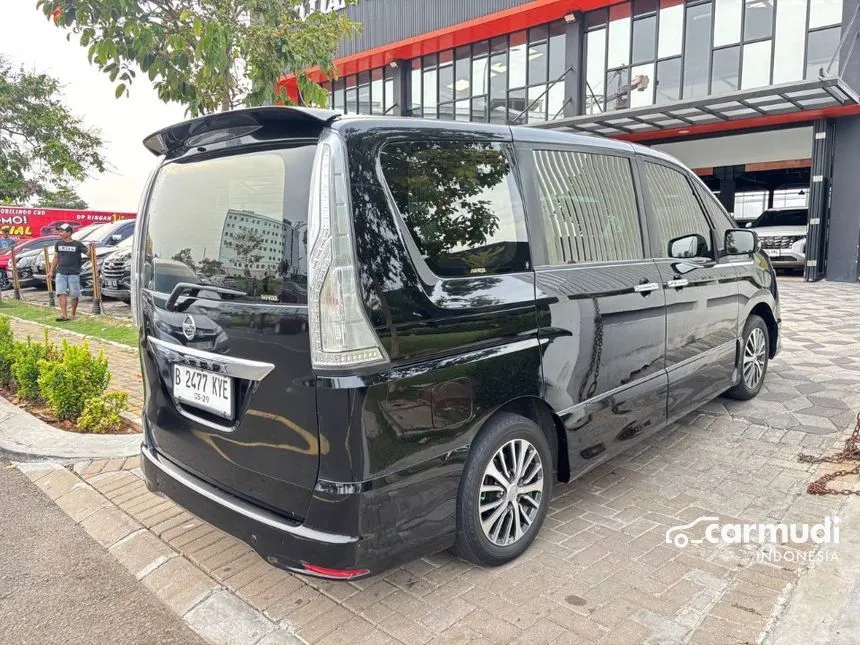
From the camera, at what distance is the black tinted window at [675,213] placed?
12.8 feet

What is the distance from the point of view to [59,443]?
4.40 meters

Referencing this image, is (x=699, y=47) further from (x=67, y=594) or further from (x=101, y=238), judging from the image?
(x=67, y=594)

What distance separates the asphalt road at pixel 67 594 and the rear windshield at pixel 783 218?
1809 centimetres

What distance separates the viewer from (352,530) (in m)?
2.23

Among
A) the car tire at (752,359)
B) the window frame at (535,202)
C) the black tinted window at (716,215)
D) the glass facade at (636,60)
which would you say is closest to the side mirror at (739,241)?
the black tinted window at (716,215)

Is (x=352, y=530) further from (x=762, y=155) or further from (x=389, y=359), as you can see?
(x=762, y=155)

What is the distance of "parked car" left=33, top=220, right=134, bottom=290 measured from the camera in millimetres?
12977

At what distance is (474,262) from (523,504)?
3.86ft

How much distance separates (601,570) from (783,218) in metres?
17.6

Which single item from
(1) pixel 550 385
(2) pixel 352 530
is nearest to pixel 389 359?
(2) pixel 352 530

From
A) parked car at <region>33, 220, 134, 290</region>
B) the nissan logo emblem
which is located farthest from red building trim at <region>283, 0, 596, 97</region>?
the nissan logo emblem

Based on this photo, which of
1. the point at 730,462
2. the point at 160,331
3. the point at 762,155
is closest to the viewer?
the point at 160,331

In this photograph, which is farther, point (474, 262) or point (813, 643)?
point (474, 262)

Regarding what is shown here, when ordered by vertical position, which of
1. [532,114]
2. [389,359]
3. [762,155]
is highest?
[532,114]
